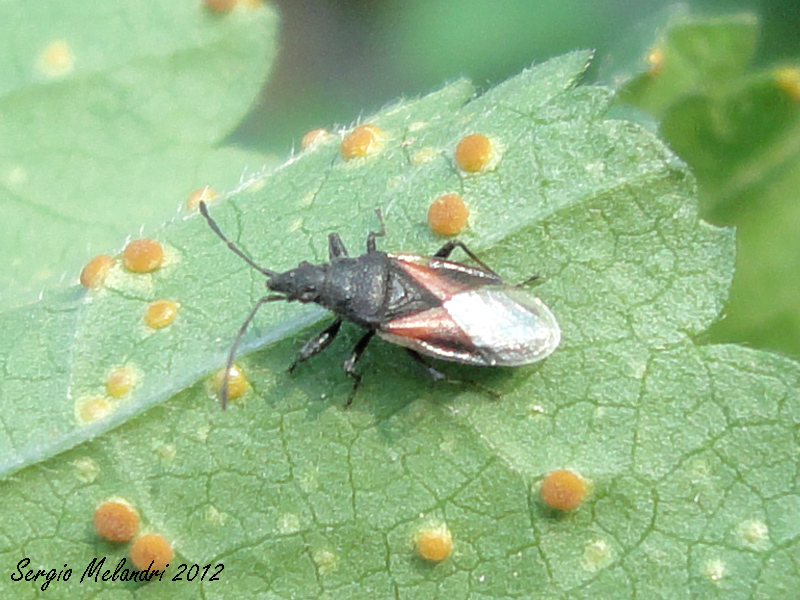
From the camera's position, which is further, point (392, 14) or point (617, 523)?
point (392, 14)

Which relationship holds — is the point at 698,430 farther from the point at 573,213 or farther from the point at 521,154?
the point at 521,154

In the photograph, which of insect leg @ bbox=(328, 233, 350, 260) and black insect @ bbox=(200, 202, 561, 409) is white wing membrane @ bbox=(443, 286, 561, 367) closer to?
black insect @ bbox=(200, 202, 561, 409)

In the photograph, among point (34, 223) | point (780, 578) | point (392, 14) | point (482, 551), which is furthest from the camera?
point (392, 14)

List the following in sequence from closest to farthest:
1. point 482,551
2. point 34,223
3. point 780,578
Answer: point 780,578 → point 482,551 → point 34,223

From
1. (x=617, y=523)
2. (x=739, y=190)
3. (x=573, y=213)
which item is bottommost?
(x=617, y=523)

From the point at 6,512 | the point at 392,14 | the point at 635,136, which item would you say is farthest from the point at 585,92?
the point at 6,512

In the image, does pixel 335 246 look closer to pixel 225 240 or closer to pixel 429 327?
pixel 225 240

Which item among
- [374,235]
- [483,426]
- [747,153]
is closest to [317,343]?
[374,235]
